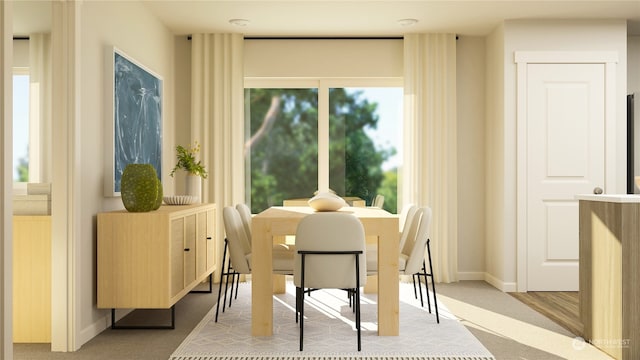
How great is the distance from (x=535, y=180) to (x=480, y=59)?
1.47 m

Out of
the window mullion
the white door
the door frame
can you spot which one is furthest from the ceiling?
the window mullion

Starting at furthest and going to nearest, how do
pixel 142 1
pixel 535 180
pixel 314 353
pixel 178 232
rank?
pixel 535 180
pixel 142 1
pixel 178 232
pixel 314 353

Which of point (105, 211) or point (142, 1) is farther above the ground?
point (142, 1)

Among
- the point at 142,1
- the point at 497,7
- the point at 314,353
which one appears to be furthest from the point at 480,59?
the point at 314,353

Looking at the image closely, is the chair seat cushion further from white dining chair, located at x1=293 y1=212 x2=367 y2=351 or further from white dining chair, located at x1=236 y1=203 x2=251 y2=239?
white dining chair, located at x1=236 y1=203 x2=251 y2=239

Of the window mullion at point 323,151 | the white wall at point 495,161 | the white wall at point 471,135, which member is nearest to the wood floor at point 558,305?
the white wall at point 495,161

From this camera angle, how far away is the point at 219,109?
19.8ft

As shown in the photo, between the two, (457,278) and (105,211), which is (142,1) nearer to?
(105,211)

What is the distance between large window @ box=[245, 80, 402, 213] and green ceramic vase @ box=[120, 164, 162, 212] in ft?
7.55

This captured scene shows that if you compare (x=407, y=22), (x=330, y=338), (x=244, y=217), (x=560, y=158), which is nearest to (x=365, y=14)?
(x=407, y=22)

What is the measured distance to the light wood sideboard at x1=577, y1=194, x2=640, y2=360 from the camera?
10.8 feet

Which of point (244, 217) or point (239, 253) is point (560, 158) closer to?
point (244, 217)

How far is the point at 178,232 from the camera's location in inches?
162

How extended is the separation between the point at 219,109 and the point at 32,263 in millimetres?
2779
